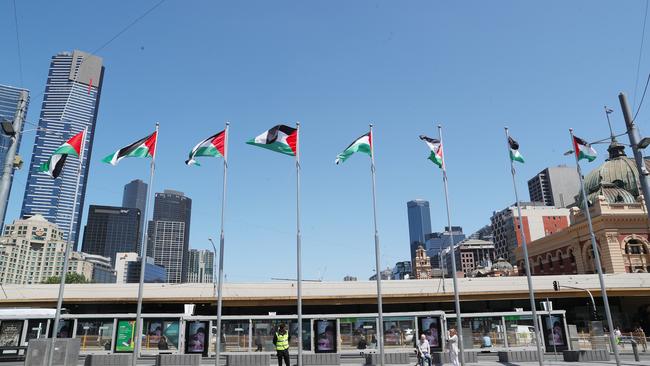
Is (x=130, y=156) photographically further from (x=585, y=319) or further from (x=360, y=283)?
(x=585, y=319)

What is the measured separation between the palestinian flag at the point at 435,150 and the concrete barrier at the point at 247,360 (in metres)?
14.2

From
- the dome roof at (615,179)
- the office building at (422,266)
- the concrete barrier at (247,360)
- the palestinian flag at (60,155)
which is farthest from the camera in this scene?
the office building at (422,266)

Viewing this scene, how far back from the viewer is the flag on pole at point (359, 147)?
80.4 feet

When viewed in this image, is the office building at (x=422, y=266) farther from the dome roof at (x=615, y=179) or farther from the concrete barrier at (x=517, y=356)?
the concrete barrier at (x=517, y=356)

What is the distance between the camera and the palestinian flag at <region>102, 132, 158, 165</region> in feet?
77.2

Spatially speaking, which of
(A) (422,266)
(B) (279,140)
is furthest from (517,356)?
(A) (422,266)

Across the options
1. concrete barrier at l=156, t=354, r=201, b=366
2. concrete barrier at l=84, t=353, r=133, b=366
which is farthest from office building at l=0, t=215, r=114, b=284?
concrete barrier at l=156, t=354, r=201, b=366

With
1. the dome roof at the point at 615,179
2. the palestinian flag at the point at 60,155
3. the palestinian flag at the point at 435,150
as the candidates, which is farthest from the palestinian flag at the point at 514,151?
the dome roof at the point at 615,179

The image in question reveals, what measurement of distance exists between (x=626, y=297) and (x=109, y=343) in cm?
5156

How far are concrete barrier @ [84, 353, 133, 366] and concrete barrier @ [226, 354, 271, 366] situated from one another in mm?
5512

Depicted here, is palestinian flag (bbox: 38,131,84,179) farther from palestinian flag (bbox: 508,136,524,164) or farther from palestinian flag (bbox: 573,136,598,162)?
palestinian flag (bbox: 573,136,598,162)

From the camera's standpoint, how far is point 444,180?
26.0m

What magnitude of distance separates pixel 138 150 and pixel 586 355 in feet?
86.8

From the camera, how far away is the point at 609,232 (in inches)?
2391
